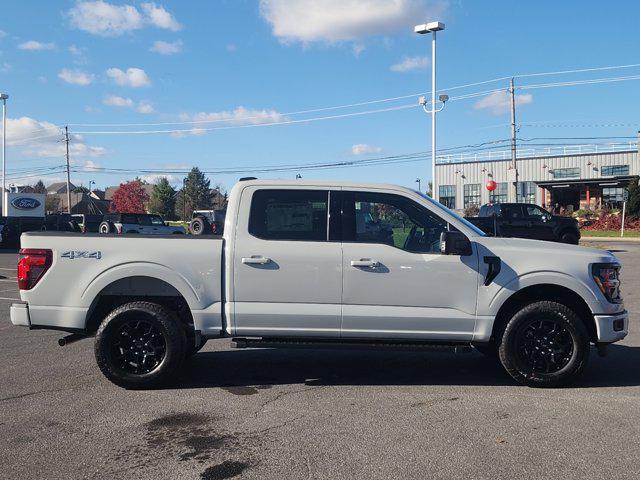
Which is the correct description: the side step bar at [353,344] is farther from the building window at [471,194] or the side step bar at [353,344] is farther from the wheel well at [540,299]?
the building window at [471,194]

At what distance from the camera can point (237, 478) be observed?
385cm

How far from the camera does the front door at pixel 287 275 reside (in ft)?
18.4

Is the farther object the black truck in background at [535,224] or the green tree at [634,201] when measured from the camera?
the green tree at [634,201]

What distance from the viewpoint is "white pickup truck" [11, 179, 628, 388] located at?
5.60 metres

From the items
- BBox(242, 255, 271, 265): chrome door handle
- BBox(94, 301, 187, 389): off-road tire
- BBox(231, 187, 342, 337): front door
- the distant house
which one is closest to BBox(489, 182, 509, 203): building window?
BBox(231, 187, 342, 337): front door

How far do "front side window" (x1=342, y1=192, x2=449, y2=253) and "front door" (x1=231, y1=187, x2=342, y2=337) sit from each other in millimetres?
208

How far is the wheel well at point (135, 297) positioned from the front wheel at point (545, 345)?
3119 mm

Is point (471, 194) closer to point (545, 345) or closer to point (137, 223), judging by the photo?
point (137, 223)

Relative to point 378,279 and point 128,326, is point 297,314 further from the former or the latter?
point 128,326

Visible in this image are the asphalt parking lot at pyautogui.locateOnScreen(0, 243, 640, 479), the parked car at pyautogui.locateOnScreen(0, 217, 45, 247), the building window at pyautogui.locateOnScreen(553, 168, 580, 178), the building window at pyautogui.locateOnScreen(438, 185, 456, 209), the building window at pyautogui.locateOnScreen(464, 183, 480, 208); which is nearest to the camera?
the asphalt parking lot at pyautogui.locateOnScreen(0, 243, 640, 479)

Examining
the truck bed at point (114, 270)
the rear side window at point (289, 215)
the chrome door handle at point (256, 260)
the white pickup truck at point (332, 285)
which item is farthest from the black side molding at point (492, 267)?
the truck bed at point (114, 270)

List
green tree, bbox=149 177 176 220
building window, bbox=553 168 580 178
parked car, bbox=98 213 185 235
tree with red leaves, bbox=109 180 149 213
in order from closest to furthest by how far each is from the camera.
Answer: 1. parked car, bbox=98 213 185 235
2. building window, bbox=553 168 580 178
3. tree with red leaves, bbox=109 180 149 213
4. green tree, bbox=149 177 176 220

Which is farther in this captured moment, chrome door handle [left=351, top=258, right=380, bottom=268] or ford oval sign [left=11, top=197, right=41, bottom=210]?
ford oval sign [left=11, top=197, right=41, bottom=210]

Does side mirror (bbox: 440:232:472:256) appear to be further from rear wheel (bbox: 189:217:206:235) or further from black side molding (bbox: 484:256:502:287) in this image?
rear wheel (bbox: 189:217:206:235)
